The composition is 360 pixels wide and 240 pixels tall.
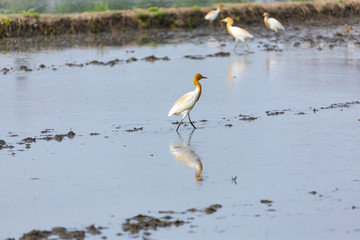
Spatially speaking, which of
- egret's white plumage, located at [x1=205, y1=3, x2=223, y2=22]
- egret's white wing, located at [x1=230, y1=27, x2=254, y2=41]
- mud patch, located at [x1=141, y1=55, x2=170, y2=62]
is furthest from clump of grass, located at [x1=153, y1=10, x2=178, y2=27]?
mud patch, located at [x1=141, y1=55, x2=170, y2=62]

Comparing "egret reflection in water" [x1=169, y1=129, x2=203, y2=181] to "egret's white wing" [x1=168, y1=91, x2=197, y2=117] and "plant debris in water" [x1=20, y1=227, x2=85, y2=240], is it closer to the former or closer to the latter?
"egret's white wing" [x1=168, y1=91, x2=197, y2=117]

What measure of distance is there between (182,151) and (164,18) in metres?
21.3

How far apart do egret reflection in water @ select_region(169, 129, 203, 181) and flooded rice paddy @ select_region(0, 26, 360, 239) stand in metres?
0.03

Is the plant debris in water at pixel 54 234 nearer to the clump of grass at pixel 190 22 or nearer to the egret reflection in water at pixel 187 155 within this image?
the egret reflection in water at pixel 187 155

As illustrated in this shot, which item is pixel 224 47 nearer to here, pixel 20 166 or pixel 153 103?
pixel 153 103

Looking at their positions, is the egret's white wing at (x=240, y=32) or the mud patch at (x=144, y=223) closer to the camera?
the mud patch at (x=144, y=223)

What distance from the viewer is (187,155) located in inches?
420

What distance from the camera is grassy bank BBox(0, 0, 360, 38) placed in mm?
29453

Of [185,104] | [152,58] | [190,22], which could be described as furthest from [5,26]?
[185,104]

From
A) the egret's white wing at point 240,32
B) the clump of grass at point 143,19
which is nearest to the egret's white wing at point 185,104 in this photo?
the egret's white wing at point 240,32

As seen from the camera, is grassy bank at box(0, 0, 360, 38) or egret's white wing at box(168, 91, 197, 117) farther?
grassy bank at box(0, 0, 360, 38)

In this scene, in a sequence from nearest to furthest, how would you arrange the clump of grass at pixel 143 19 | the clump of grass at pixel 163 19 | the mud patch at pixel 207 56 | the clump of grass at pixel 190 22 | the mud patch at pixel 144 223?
the mud patch at pixel 144 223 < the mud patch at pixel 207 56 < the clump of grass at pixel 143 19 < the clump of grass at pixel 163 19 < the clump of grass at pixel 190 22

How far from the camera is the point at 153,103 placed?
15094mm

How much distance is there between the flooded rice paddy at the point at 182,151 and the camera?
24.9ft
